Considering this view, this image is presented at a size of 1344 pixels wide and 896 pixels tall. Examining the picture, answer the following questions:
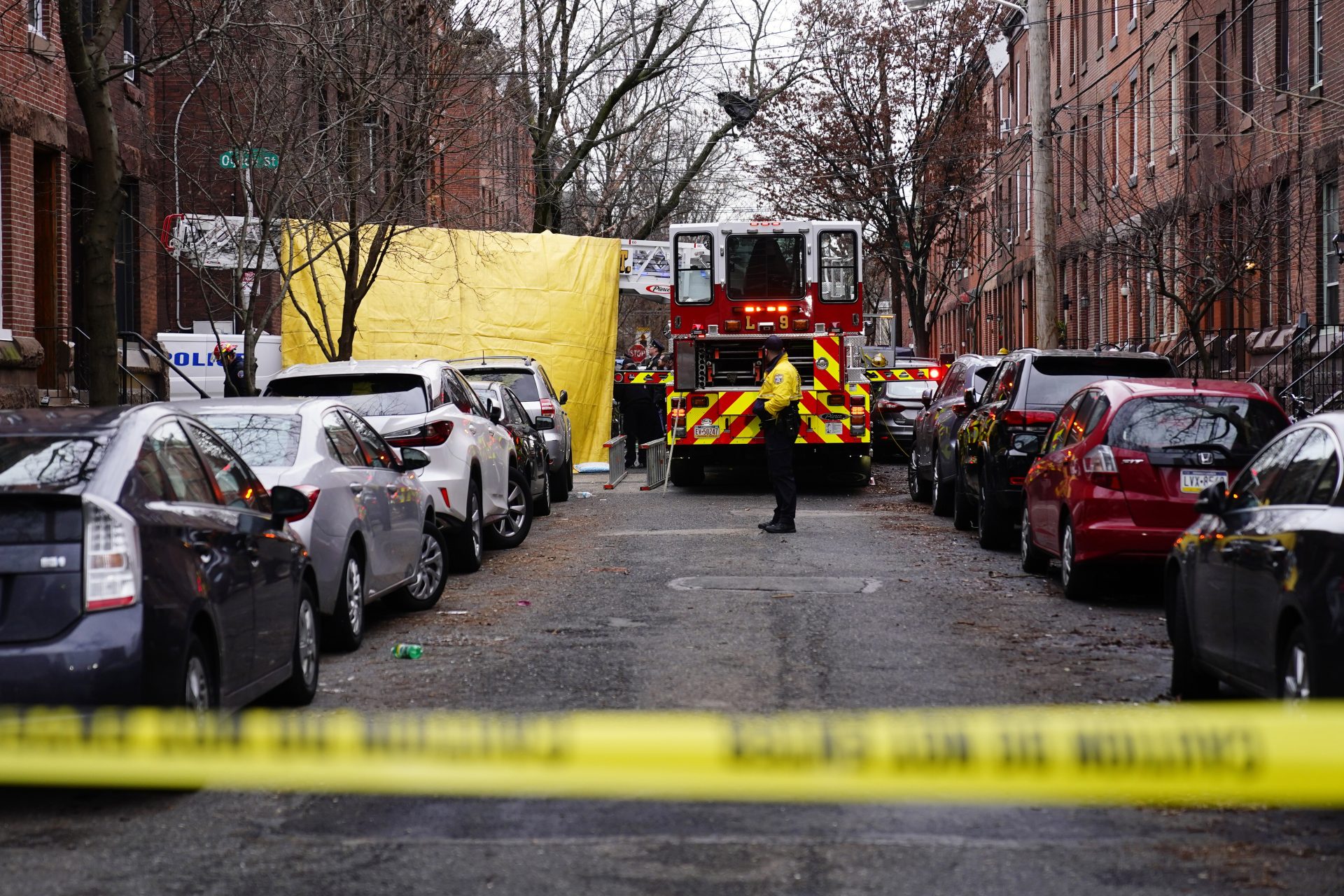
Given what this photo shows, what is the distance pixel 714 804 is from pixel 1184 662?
282cm

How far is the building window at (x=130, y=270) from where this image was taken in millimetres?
22891

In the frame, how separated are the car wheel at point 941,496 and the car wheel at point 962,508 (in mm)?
904

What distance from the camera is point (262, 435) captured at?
9.66 metres

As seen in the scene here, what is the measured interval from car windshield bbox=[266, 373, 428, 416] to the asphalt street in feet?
4.78

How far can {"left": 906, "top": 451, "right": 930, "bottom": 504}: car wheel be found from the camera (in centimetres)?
2022

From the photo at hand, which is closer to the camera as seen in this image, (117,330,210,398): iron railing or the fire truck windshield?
(117,330,210,398): iron railing

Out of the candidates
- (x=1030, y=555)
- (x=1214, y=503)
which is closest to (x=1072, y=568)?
(x=1030, y=555)

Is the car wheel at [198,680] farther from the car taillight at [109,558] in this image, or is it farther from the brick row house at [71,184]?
the brick row house at [71,184]

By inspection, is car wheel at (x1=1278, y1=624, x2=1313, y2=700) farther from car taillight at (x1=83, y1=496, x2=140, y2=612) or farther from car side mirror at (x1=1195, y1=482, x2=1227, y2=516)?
car taillight at (x1=83, y1=496, x2=140, y2=612)

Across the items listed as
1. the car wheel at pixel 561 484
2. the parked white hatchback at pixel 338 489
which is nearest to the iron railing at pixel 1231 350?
the car wheel at pixel 561 484

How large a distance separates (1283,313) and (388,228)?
46.4ft

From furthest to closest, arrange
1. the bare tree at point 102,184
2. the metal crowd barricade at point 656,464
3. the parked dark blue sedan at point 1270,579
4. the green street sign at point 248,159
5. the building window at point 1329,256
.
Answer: the building window at point 1329,256 → the metal crowd barricade at point 656,464 → the green street sign at point 248,159 → the bare tree at point 102,184 → the parked dark blue sedan at point 1270,579

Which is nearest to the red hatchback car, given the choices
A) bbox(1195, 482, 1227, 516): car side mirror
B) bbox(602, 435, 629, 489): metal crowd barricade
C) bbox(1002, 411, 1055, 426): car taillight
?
bbox(1002, 411, 1055, 426): car taillight

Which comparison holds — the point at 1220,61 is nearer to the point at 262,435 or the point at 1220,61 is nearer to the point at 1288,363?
the point at 1288,363
